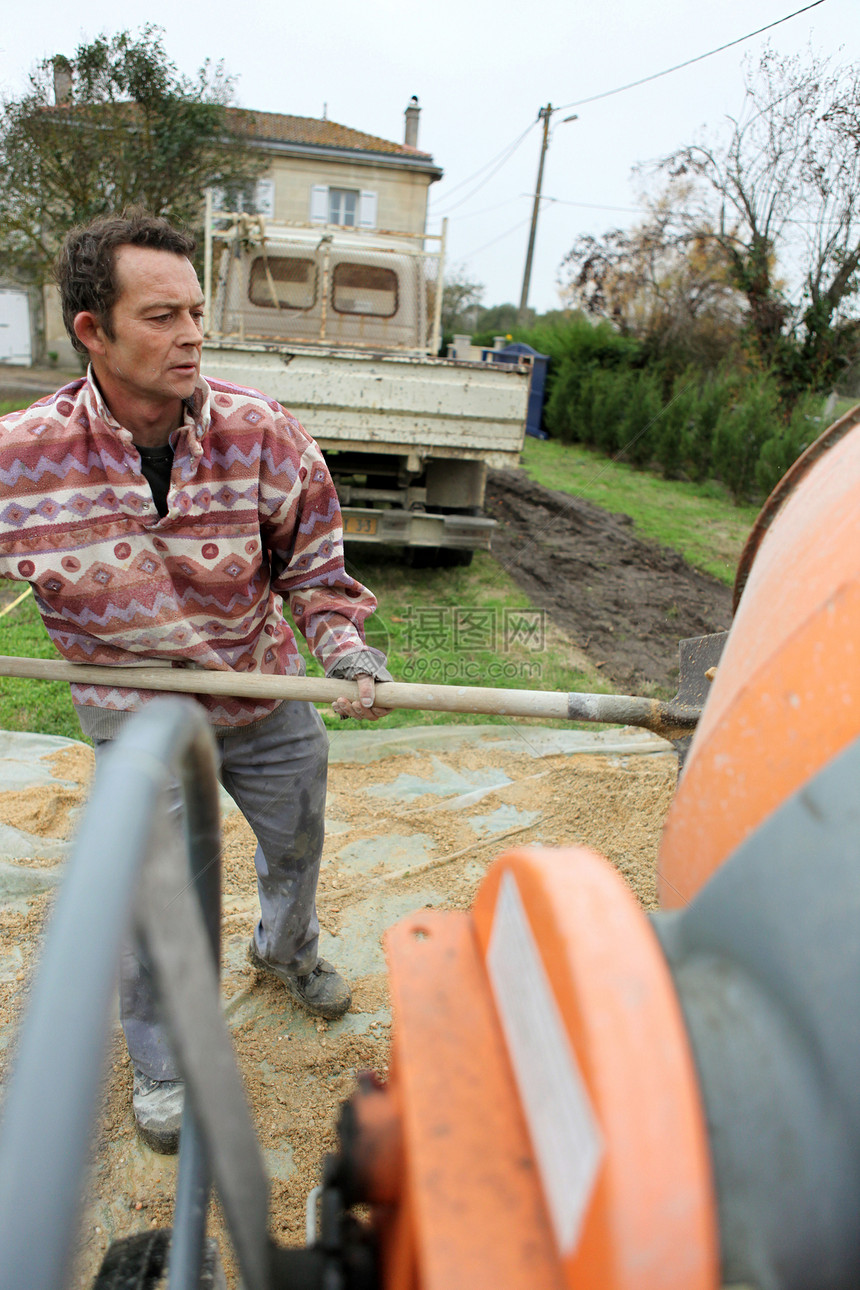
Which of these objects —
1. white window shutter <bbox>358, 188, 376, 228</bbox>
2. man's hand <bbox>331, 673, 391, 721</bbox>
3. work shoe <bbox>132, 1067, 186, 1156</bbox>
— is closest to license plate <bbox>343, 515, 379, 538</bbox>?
man's hand <bbox>331, 673, 391, 721</bbox>

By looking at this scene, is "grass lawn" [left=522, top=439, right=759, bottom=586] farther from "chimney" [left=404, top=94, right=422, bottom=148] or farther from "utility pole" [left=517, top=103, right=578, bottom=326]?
"chimney" [left=404, top=94, right=422, bottom=148]

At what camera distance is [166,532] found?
186 centimetres

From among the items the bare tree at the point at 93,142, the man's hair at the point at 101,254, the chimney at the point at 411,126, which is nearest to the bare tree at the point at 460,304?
the chimney at the point at 411,126

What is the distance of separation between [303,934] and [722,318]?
15648 millimetres

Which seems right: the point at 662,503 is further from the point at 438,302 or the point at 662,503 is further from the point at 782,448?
the point at 438,302

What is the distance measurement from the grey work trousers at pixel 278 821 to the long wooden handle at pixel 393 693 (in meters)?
0.18

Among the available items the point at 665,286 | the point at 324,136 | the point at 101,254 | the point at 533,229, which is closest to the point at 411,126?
the point at 324,136

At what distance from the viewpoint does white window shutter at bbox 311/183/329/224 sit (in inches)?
895

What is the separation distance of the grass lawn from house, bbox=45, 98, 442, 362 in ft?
38.5

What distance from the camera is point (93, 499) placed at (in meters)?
1.80

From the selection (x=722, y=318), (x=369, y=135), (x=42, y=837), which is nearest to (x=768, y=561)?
(x=42, y=837)

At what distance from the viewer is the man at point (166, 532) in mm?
1792

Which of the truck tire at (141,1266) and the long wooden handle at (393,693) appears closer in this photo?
the truck tire at (141,1266)

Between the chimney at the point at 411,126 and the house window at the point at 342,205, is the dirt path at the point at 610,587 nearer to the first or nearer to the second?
the house window at the point at 342,205
